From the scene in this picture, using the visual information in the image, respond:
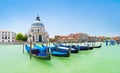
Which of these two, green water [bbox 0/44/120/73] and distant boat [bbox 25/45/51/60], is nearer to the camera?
green water [bbox 0/44/120/73]

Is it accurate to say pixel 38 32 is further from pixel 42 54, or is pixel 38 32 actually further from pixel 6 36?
pixel 42 54

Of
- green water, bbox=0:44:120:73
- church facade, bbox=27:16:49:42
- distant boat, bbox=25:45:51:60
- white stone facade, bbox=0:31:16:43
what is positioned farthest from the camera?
church facade, bbox=27:16:49:42

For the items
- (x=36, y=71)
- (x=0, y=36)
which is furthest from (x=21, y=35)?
(x=36, y=71)

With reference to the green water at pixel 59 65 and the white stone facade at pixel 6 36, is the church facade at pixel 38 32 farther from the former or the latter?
the green water at pixel 59 65

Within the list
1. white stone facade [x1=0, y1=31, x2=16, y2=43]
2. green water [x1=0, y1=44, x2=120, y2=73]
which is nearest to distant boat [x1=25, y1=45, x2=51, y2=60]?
green water [x1=0, y1=44, x2=120, y2=73]

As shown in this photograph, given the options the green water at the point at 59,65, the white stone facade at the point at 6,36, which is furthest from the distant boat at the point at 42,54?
the white stone facade at the point at 6,36

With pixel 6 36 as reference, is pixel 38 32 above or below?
above

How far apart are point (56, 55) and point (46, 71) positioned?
20.4 ft

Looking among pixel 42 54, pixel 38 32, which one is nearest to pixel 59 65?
pixel 42 54

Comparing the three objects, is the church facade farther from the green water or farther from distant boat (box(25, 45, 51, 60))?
the green water

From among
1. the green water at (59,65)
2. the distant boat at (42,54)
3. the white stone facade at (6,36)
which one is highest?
the white stone facade at (6,36)

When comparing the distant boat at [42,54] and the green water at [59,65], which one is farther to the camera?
the distant boat at [42,54]

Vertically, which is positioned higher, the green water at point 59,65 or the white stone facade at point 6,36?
the white stone facade at point 6,36

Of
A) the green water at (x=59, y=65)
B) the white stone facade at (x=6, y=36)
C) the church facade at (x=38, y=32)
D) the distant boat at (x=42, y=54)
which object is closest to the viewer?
the green water at (x=59, y=65)
